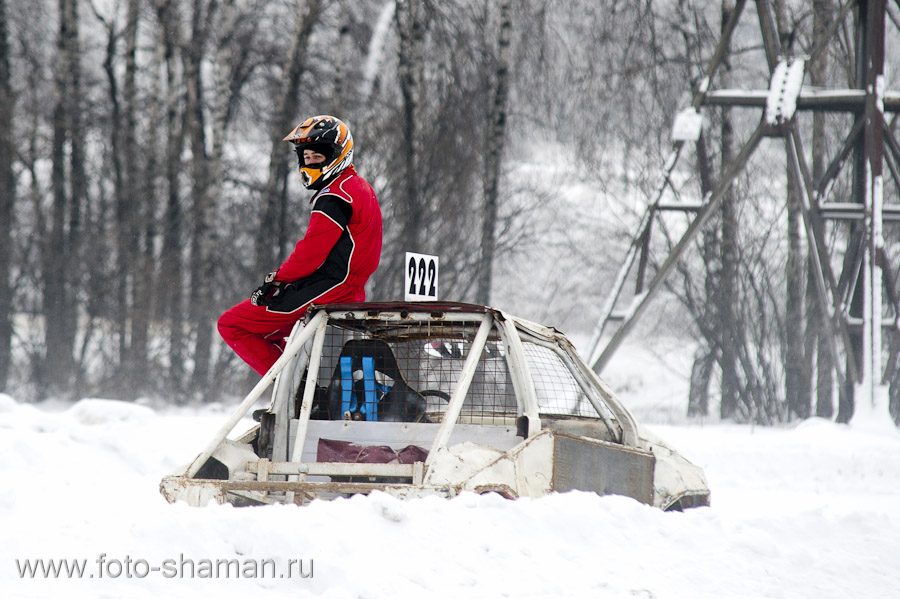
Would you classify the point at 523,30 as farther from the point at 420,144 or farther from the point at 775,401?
the point at 775,401

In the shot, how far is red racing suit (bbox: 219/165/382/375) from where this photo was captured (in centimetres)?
521

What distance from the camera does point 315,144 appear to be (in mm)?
5398

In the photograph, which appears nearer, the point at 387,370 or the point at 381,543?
the point at 381,543

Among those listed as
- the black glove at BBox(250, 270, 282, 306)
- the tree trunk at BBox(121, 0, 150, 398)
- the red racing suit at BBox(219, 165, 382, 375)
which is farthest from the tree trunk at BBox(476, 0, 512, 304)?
the black glove at BBox(250, 270, 282, 306)

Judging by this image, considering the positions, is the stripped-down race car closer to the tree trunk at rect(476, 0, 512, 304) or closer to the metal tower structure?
the metal tower structure

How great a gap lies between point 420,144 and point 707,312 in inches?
224

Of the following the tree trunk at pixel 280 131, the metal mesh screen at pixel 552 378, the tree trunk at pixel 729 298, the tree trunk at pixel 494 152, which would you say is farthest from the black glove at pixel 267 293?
the tree trunk at pixel 729 298

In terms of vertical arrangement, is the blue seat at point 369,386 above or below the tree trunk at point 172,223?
below

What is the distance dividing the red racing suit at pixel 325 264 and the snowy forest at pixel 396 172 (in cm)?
980

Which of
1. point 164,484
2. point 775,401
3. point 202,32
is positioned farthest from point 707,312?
point 164,484

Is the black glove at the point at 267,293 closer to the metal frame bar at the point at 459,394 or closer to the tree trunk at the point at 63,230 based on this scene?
the metal frame bar at the point at 459,394

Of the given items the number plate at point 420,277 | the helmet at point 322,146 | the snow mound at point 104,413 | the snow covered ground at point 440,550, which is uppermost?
the helmet at point 322,146

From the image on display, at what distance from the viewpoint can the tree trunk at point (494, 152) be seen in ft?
54.1

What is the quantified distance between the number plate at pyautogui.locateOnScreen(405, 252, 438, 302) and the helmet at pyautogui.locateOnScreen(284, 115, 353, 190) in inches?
25.2
